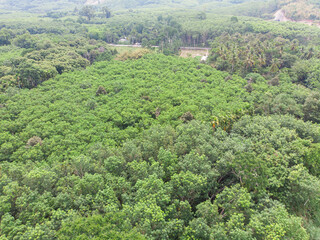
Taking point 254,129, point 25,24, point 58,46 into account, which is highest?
point 25,24

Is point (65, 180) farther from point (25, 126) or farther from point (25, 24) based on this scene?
point (25, 24)

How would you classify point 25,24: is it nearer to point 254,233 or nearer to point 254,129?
point 254,129

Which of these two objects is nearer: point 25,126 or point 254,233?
point 254,233

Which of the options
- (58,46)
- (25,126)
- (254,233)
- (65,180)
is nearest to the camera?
(254,233)

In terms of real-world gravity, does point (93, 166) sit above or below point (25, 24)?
below

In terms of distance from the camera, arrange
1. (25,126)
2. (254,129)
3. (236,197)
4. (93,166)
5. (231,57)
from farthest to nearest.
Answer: (231,57) → (25,126) → (254,129) → (93,166) → (236,197)

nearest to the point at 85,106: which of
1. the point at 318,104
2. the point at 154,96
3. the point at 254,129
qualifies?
the point at 154,96
